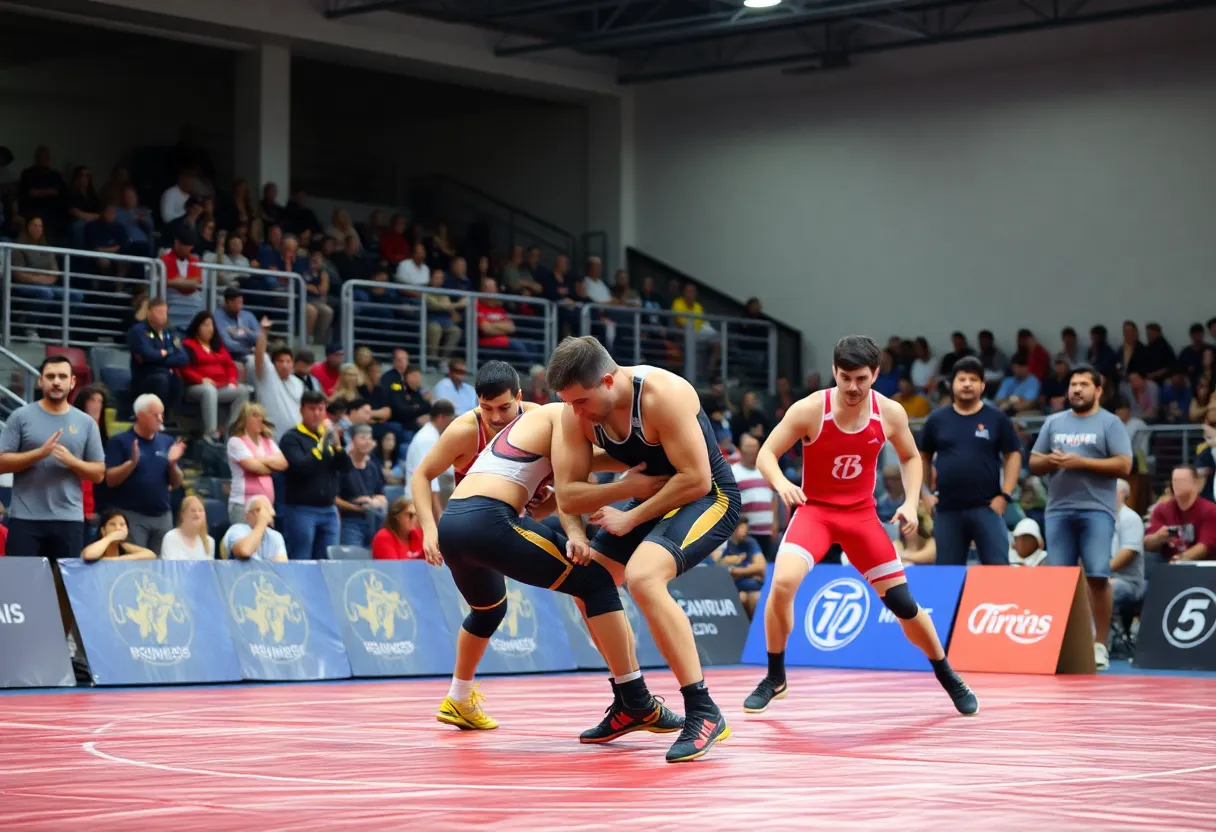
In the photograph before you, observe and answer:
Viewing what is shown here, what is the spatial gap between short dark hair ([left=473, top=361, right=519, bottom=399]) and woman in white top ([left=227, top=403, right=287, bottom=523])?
5551 millimetres

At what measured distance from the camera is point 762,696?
8.24 metres

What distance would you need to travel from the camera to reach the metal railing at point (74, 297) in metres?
15.3

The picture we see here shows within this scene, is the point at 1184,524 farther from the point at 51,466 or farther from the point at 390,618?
the point at 51,466

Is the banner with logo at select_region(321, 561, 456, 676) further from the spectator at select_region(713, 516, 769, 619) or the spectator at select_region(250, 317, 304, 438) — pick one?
the spectator at select_region(250, 317, 304, 438)

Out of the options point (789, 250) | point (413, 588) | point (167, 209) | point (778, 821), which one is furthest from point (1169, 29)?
point (778, 821)

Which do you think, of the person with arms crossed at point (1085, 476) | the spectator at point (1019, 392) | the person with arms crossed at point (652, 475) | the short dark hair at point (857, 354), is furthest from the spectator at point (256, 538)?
the spectator at point (1019, 392)

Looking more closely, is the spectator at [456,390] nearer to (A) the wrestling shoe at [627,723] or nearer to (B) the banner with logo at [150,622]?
(B) the banner with logo at [150,622]

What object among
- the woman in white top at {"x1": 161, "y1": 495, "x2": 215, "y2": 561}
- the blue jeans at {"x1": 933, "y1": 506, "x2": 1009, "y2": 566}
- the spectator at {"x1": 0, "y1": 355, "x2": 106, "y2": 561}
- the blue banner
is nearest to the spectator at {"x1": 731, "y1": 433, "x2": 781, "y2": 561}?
the blue banner

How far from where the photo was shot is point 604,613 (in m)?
6.51

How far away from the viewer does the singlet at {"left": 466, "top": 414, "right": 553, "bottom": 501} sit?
22.0ft

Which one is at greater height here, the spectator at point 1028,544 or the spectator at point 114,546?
the spectator at point 114,546

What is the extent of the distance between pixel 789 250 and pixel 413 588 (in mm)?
13883

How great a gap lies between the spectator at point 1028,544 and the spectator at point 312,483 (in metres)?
5.56

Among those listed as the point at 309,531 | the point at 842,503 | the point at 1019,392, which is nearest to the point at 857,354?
the point at 842,503
